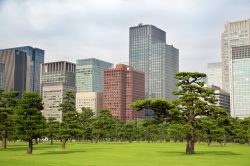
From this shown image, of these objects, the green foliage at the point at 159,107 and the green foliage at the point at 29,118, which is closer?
the green foliage at the point at 159,107

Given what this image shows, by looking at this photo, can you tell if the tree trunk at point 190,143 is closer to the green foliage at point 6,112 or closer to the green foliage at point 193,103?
the green foliage at point 193,103

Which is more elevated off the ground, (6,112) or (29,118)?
(6,112)

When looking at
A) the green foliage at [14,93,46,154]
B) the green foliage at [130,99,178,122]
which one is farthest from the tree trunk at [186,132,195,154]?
the green foliage at [14,93,46,154]

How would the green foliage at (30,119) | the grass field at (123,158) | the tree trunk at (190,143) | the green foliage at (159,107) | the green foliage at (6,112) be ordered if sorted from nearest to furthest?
the grass field at (123,158) → the green foliage at (159,107) → the tree trunk at (190,143) → the green foliage at (30,119) → the green foliage at (6,112)

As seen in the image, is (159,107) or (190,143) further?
(190,143)

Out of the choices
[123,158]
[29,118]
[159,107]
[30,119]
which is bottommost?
[123,158]

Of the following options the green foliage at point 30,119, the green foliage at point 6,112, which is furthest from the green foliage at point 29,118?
the green foliage at point 6,112

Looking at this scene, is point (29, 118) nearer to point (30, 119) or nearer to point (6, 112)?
point (30, 119)

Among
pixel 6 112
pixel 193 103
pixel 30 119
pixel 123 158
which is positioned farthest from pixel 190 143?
pixel 6 112

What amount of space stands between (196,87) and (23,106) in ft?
88.0

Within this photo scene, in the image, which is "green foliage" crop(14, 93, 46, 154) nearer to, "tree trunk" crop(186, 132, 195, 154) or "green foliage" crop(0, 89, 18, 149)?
"green foliage" crop(0, 89, 18, 149)

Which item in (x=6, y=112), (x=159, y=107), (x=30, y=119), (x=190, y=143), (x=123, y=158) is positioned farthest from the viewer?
(x=6, y=112)

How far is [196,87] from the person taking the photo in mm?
57031

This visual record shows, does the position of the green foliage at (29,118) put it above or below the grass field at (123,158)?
above
